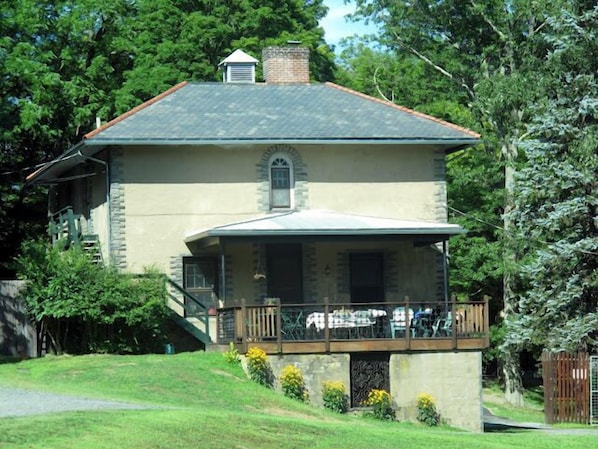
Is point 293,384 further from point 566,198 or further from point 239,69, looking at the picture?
point 239,69

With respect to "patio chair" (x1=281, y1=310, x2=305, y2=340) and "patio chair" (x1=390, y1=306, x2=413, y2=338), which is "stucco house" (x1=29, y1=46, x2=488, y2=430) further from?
"patio chair" (x1=281, y1=310, x2=305, y2=340)

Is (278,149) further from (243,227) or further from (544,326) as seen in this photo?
(544,326)

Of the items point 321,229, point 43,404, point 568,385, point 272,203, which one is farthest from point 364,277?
point 43,404

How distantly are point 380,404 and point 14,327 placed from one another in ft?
35.8

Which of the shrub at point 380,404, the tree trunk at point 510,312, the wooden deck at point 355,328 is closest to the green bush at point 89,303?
the wooden deck at point 355,328

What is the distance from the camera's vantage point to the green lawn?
781 inches

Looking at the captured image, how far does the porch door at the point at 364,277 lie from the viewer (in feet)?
122

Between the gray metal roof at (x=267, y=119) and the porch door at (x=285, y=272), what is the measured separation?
2931 mm

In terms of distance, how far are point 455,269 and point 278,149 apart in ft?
38.1

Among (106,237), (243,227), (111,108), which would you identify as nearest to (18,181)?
(111,108)

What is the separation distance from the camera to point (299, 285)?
120 ft

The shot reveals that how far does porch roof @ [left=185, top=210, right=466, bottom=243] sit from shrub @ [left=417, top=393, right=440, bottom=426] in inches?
182

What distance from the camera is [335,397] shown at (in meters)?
30.8

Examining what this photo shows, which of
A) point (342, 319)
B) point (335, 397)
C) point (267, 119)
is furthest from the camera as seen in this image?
point (267, 119)
